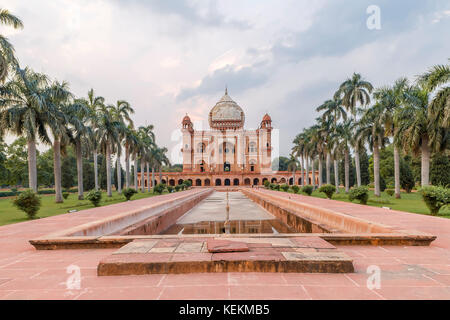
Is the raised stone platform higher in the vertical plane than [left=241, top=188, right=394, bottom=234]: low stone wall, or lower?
higher

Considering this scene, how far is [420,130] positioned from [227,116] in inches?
1671

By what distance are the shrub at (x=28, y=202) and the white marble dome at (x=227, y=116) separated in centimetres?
4672

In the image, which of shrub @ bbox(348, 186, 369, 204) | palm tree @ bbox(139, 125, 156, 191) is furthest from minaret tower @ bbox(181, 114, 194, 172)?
A: shrub @ bbox(348, 186, 369, 204)

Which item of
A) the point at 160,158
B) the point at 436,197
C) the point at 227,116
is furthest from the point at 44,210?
the point at 227,116

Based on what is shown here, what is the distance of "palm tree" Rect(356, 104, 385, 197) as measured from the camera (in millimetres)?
19047

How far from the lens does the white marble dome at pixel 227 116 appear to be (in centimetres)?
5544

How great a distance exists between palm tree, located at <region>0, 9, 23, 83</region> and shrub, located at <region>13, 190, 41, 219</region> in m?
6.98

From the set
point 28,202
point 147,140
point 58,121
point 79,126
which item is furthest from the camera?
point 147,140

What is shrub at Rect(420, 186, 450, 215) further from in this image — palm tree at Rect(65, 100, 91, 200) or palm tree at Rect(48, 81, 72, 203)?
palm tree at Rect(65, 100, 91, 200)

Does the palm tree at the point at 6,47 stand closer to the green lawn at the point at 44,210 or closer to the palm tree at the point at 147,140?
the green lawn at the point at 44,210

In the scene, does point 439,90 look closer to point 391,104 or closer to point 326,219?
point 391,104

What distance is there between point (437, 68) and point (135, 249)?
49.0 feet

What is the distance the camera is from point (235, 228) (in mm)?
8047

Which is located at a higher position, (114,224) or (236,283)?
(236,283)
